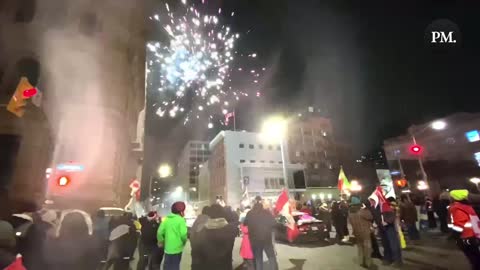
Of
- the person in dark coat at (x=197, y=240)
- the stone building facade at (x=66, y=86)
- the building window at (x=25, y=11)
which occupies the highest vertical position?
the building window at (x=25, y=11)

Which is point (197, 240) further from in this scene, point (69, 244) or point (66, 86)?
point (66, 86)

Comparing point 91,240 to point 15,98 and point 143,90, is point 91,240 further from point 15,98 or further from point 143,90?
point 143,90

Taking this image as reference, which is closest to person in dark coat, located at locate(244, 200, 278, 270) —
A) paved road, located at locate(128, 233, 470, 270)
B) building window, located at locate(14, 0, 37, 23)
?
paved road, located at locate(128, 233, 470, 270)

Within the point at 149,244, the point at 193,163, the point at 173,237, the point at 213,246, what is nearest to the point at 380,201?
the point at 213,246

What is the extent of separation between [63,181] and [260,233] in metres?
7.92

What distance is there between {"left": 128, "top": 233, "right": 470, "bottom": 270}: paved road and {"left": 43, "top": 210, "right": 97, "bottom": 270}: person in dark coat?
480 centimetres

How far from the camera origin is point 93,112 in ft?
52.0

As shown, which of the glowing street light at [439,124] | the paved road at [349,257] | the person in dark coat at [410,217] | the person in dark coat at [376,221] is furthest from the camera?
the glowing street light at [439,124]

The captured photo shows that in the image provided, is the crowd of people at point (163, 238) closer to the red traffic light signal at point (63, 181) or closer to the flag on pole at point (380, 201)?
the flag on pole at point (380, 201)

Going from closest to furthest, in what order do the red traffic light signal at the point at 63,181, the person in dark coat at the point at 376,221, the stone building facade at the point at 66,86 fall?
1. the person in dark coat at the point at 376,221
2. the red traffic light signal at the point at 63,181
3. the stone building facade at the point at 66,86

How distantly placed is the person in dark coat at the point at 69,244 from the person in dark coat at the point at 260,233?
380cm

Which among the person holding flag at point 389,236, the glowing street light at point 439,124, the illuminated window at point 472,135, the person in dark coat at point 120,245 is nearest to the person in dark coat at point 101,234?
the person in dark coat at point 120,245

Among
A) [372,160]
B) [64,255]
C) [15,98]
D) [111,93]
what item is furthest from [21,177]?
[372,160]

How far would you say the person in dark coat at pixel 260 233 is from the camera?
6914 millimetres
